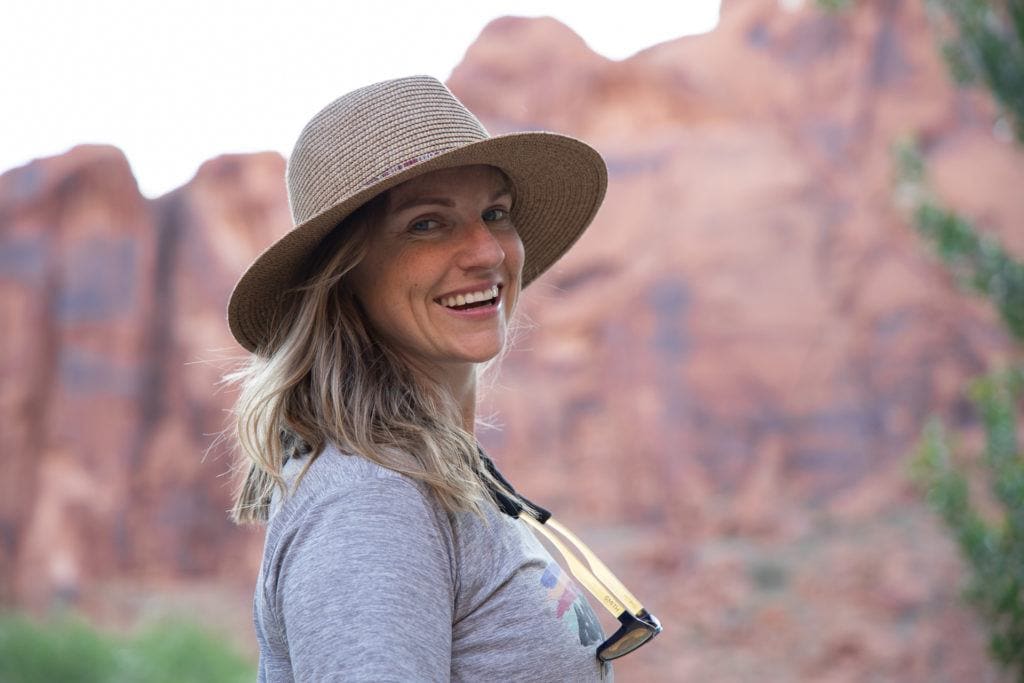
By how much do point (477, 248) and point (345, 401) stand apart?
28 cm

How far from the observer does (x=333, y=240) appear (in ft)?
5.07

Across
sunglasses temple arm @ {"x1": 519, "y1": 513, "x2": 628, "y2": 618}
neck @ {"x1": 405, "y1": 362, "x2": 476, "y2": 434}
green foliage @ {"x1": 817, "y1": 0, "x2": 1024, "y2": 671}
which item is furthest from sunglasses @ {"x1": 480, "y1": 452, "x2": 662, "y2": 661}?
green foliage @ {"x1": 817, "y1": 0, "x2": 1024, "y2": 671}

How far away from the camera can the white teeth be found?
153 centimetres

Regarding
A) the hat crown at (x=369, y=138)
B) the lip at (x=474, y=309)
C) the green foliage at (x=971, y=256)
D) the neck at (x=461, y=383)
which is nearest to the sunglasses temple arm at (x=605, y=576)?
the neck at (x=461, y=383)

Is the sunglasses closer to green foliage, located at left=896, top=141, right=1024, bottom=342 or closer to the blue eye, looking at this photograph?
the blue eye

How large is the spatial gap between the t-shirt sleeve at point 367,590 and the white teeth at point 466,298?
380mm

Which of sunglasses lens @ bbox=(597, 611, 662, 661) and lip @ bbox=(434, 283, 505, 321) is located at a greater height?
lip @ bbox=(434, 283, 505, 321)

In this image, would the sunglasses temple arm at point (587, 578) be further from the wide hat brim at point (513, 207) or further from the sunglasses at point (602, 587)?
the wide hat brim at point (513, 207)

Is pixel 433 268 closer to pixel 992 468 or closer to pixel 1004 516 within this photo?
pixel 992 468

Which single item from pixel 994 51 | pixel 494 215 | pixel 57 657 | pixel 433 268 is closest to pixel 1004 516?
pixel 994 51

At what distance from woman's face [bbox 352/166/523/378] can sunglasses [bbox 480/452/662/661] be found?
0.18 meters

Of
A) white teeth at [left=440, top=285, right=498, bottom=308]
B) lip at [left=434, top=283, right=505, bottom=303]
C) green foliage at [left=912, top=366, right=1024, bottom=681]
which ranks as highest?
green foliage at [left=912, top=366, right=1024, bottom=681]

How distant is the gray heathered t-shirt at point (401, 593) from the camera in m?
1.10

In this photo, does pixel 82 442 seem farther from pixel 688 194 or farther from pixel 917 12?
pixel 917 12
